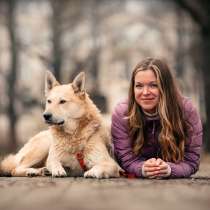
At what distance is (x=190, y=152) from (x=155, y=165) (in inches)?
22.2

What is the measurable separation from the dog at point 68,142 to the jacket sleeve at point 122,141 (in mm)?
119

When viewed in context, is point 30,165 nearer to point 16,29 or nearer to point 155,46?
point 16,29

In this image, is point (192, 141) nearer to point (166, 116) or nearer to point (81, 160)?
point (166, 116)

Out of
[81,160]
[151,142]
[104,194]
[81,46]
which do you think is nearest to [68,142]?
[81,160]

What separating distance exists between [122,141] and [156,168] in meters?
0.58

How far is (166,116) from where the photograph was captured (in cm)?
607

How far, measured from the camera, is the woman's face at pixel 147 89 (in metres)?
6.04

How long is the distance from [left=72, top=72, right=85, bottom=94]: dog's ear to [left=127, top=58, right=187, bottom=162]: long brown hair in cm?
80

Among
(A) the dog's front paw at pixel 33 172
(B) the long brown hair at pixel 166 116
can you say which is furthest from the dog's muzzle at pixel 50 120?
(B) the long brown hair at pixel 166 116

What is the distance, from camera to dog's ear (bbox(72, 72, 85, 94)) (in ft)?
22.3

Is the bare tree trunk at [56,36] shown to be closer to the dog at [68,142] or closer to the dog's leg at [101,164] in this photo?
the dog at [68,142]

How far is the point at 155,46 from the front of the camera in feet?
96.4

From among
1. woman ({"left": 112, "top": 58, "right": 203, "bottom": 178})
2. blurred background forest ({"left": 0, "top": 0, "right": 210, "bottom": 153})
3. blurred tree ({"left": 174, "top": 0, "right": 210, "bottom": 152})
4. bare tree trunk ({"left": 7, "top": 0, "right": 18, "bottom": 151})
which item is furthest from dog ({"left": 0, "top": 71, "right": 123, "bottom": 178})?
bare tree trunk ({"left": 7, "top": 0, "right": 18, "bottom": 151})

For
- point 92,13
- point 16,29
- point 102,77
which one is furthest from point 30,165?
point 102,77
